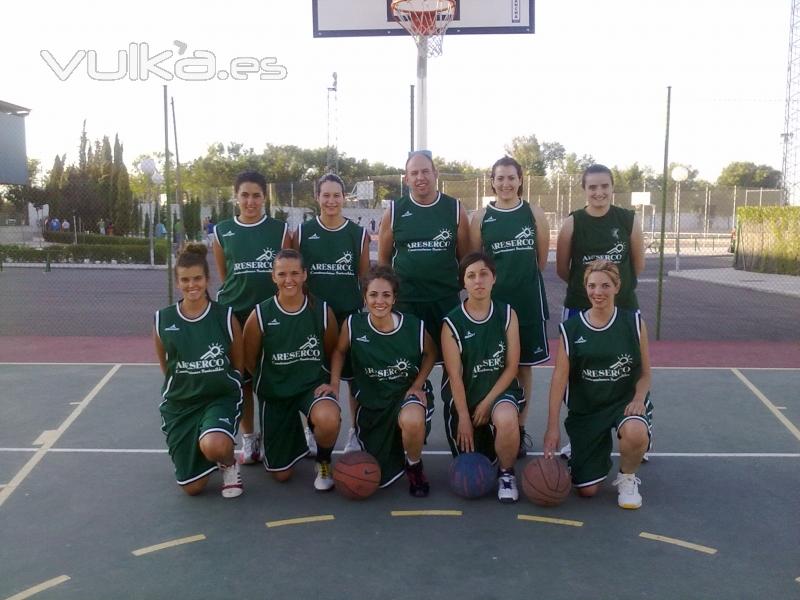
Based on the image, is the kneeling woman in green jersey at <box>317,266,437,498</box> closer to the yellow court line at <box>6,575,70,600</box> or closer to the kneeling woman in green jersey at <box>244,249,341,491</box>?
the kneeling woman in green jersey at <box>244,249,341,491</box>

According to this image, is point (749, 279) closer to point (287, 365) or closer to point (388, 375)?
point (388, 375)

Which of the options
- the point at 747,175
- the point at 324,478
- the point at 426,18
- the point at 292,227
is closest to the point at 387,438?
the point at 324,478

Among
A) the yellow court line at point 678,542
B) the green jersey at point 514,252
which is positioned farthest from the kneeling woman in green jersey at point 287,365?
the yellow court line at point 678,542

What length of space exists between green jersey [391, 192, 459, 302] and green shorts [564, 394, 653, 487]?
107cm

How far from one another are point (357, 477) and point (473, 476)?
569mm

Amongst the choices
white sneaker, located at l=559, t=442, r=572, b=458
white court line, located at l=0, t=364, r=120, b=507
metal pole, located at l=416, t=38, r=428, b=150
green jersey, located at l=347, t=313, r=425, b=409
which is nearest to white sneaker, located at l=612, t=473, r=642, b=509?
white sneaker, located at l=559, t=442, r=572, b=458

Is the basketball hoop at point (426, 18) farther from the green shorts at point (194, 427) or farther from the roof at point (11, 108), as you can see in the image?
the roof at point (11, 108)

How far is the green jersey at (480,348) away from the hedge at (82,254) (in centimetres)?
1774

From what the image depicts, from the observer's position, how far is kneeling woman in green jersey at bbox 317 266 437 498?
153 inches

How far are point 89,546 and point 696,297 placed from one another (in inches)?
485

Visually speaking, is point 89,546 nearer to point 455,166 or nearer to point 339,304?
point 339,304

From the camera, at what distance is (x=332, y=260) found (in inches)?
170

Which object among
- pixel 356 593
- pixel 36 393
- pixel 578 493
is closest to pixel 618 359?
pixel 578 493

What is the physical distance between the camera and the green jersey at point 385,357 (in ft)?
13.0
